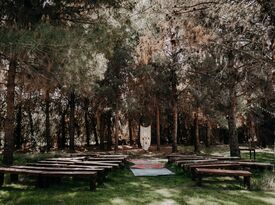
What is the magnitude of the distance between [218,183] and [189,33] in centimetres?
409

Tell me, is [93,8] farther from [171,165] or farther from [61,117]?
[61,117]

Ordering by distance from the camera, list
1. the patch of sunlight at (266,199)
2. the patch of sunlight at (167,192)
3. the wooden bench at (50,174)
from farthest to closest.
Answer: the wooden bench at (50,174) → the patch of sunlight at (167,192) → the patch of sunlight at (266,199)

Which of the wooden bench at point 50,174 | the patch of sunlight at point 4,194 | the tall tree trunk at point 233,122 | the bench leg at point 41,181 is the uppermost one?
the tall tree trunk at point 233,122

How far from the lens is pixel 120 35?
12.3 meters

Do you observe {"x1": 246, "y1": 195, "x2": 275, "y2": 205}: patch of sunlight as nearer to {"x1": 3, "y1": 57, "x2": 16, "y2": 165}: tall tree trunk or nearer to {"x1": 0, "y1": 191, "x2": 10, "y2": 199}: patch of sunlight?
{"x1": 0, "y1": 191, "x2": 10, "y2": 199}: patch of sunlight

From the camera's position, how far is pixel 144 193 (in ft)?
27.7

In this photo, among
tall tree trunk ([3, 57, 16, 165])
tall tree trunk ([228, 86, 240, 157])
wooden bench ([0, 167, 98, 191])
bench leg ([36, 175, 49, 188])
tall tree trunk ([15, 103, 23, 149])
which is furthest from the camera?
tall tree trunk ([15, 103, 23, 149])

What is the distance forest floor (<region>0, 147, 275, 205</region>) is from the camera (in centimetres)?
757

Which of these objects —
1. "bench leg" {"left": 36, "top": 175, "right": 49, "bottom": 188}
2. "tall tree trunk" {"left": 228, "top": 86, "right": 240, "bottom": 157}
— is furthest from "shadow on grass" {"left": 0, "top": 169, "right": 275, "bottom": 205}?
"tall tree trunk" {"left": 228, "top": 86, "right": 240, "bottom": 157}

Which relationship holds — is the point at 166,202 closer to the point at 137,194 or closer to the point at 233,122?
the point at 137,194

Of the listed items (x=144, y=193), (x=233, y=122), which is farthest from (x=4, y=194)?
(x=233, y=122)

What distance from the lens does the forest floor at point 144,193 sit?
7566mm

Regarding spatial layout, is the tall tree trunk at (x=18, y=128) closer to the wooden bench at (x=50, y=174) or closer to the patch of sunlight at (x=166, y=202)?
the wooden bench at (x=50, y=174)

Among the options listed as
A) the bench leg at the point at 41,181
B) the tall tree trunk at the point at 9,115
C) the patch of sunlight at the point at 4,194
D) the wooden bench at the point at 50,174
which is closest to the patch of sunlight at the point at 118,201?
the wooden bench at the point at 50,174
